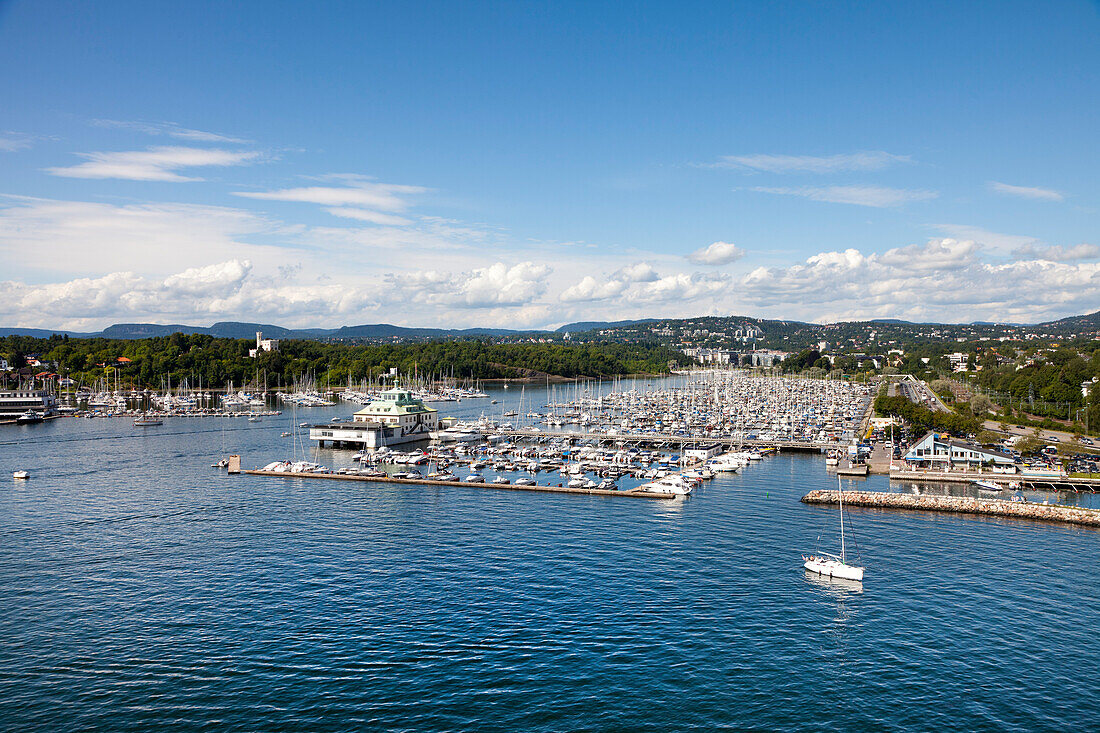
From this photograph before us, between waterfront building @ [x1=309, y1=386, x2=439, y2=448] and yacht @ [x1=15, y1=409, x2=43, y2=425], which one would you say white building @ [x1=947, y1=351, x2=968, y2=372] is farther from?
yacht @ [x1=15, y1=409, x2=43, y2=425]

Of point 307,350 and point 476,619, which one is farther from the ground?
point 307,350

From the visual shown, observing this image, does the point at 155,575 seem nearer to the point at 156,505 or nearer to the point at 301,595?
the point at 301,595

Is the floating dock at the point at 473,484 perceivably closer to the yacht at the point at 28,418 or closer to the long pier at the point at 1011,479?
the long pier at the point at 1011,479

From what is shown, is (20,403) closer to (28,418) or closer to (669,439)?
(28,418)

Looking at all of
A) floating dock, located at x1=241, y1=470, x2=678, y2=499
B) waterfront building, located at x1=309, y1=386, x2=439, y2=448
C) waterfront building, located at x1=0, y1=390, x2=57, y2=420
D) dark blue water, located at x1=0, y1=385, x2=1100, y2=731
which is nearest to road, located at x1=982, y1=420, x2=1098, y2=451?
dark blue water, located at x1=0, y1=385, x2=1100, y2=731

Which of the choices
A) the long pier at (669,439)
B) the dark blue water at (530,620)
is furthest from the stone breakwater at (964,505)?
the long pier at (669,439)

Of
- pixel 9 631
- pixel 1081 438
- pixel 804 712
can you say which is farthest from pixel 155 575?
pixel 1081 438
